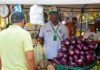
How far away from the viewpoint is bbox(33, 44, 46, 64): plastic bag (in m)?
6.20

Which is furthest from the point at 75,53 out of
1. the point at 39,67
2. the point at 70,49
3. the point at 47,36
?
the point at 47,36

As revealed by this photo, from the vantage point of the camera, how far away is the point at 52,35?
6.62 metres

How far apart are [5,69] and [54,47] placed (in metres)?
2.01

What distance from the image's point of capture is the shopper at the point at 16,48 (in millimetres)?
4625

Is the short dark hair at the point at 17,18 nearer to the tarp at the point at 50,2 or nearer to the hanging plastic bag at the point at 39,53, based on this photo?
the tarp at the point at 50,2

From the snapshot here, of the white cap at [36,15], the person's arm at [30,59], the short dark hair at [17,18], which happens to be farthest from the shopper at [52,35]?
the person's arm at [30,59]

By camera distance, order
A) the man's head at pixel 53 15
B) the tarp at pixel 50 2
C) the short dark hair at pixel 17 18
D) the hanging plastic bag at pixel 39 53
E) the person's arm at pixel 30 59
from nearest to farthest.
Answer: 1. the person's arm at pixel 30 59
2. the short dark hair at pixel 17 18
3. the tarp at pixel 50 2
4. the hanging plastic bag at pixel 39 53
5. the man's head at pixel 53 15

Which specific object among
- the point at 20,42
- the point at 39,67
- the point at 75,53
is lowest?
the point at 39,67

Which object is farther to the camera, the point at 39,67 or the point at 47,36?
the point at 47,36

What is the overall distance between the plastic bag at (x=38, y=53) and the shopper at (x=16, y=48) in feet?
4.70

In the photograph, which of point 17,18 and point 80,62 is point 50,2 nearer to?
point 17,18

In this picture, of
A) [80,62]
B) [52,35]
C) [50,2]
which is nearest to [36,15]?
[50,2]

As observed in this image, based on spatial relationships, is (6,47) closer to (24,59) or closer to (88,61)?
(24,59)

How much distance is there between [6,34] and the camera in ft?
15.5
